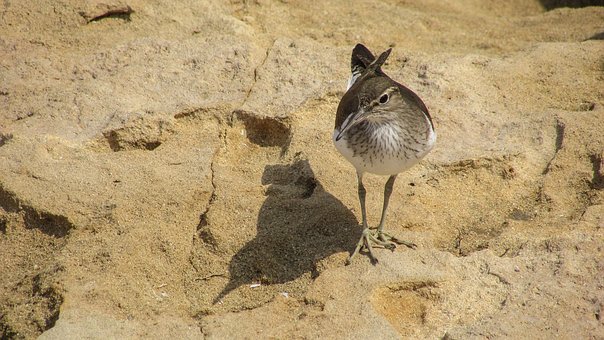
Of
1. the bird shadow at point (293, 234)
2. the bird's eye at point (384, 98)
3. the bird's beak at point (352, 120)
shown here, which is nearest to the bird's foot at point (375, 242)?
the bird shadow at point (293, 234)

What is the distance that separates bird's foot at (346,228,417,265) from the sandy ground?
87mm

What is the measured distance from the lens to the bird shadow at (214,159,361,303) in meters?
5.53

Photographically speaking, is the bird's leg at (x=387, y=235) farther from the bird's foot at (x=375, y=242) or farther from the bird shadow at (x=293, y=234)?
the bird shadow at (x=293, y=234)

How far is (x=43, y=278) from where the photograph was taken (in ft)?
17.5

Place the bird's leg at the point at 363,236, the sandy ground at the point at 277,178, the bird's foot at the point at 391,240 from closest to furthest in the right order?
the sandy ground at the point at 277,178 < the bird's leg at the point at 363,236 < the bird's foot at the point at 391,240

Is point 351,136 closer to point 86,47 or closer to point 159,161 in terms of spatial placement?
point 159,161

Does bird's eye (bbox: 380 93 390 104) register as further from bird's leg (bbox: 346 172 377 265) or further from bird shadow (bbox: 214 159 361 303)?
bird shadow (bbox: 214 159 361 303)

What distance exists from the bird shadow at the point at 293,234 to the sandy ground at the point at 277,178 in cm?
2

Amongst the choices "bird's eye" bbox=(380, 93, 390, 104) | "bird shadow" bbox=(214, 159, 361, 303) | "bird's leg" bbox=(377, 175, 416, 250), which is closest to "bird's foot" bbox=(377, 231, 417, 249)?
"bird's leg" bbox=(377, 175, 416, 250)

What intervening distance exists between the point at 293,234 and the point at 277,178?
78 centimetres

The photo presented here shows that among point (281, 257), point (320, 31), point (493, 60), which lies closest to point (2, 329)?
point (281, 257)

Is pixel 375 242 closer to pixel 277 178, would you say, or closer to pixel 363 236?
pixel 363 236

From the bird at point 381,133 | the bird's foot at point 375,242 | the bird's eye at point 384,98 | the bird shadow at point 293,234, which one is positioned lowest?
the bird shadow at point 293,234

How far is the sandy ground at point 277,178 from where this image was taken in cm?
506
